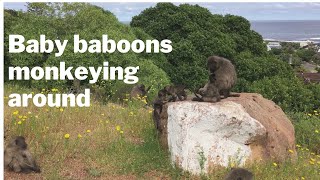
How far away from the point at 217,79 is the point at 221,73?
0.46ft

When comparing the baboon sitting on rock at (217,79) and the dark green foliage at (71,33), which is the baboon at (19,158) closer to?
the baboon sitting on rock at (217,79)

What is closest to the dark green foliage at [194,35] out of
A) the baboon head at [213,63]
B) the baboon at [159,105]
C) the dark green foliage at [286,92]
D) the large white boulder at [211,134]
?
the dark green foliage at [286,92]

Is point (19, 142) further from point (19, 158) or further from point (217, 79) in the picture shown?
point (217, 79)

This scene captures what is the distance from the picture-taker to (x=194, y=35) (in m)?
24.6

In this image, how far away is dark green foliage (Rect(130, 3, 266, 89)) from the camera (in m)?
23.7

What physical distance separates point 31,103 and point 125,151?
157 inches

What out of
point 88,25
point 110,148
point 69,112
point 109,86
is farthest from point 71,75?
point 110,148

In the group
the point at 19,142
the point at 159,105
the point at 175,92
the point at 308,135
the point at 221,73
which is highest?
the point at 221,73

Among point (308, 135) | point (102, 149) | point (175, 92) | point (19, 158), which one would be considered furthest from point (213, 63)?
point (308, 135)

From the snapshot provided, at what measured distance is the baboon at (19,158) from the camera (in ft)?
25.8

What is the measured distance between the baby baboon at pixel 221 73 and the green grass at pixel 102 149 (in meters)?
1.60

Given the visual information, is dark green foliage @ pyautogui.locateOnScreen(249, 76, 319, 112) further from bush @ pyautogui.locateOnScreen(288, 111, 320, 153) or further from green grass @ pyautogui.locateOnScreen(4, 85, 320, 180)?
green grass @ pyautogui.locateOnScreen(4, 85, 320, 180)

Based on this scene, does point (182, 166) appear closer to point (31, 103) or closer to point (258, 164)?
point (258, 164)

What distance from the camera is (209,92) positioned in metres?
8.39
